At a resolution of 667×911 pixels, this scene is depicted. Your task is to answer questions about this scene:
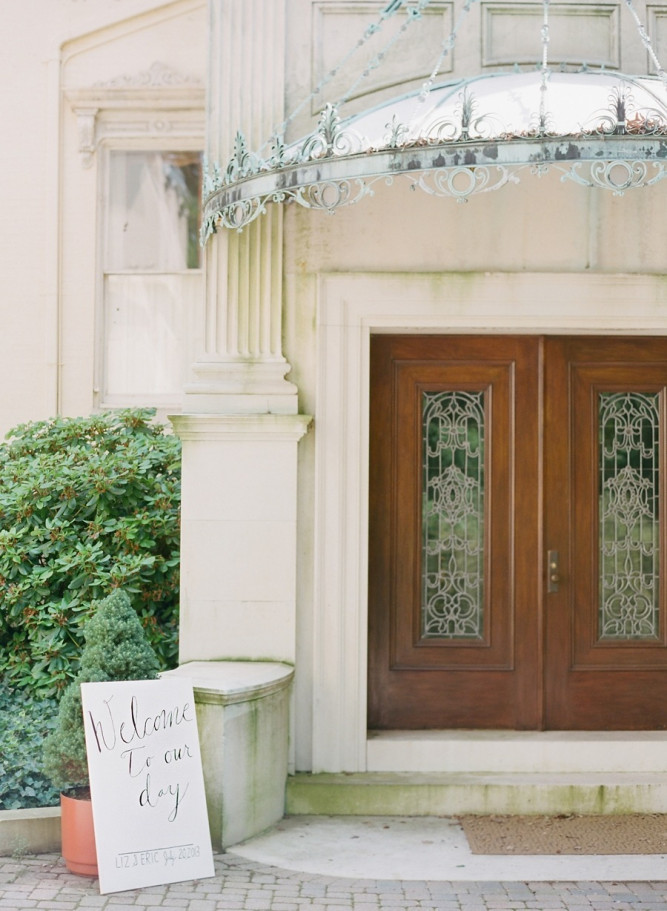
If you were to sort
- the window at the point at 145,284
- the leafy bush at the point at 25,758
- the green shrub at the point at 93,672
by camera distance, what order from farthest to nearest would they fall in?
the window at the point at 145,284 → the leafy bush at the point at 25,758 → the green shrub at the point at 93,672

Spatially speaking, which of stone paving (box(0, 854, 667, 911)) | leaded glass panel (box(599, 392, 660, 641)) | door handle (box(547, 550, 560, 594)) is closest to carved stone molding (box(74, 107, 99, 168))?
leaded glass panel (box(599, 392, 660, 641))

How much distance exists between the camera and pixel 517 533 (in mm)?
6965

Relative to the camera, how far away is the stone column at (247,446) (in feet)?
21.6

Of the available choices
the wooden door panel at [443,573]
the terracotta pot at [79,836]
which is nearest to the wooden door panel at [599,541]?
the wooden door panel at [443,573]

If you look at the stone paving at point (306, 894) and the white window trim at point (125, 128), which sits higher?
the white window trim at point (125, 128)

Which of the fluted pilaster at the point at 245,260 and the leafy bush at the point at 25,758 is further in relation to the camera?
the fluted pilaster at the point at 245,260

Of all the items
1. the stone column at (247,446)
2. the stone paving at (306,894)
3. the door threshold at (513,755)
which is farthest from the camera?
the door threshold at (513,755)

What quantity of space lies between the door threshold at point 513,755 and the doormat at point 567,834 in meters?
0.33

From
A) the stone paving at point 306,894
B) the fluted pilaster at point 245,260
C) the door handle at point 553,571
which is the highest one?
the fluted pilaster at point 245,260

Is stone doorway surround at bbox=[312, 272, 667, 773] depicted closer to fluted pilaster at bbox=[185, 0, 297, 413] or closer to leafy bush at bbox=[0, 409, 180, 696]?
fluted pilaster at bbox=[185, 0, 297, 413]

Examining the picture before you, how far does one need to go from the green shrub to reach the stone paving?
50 cm

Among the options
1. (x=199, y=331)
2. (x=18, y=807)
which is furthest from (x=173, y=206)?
(x=18, y=807)

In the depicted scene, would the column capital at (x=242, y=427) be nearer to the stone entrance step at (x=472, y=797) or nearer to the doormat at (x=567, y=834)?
the stone entrance step at (x=472, y=797)

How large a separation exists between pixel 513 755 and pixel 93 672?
258cm
